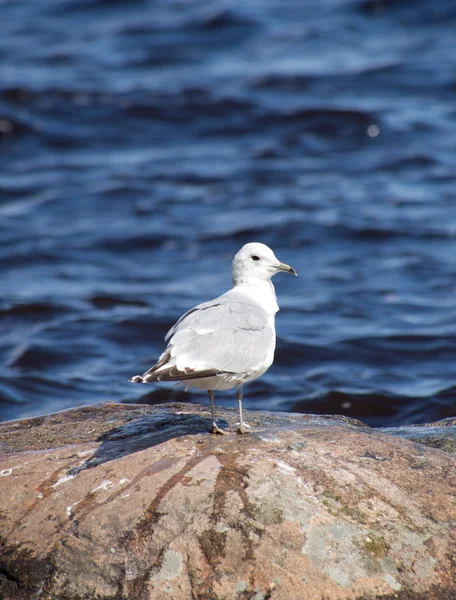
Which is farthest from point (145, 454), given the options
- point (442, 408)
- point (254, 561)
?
point (442, 408)

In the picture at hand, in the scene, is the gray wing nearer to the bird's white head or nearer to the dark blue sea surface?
the bird's white head

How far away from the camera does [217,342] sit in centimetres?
494

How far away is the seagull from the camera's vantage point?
4668 mm

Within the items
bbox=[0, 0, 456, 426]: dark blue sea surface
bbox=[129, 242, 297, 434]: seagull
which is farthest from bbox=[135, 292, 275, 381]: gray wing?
bbox=[0, 0, 456, 426]: dark blue sea surface

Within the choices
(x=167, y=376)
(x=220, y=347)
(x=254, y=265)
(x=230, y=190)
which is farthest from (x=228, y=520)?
(x=230, y=190)

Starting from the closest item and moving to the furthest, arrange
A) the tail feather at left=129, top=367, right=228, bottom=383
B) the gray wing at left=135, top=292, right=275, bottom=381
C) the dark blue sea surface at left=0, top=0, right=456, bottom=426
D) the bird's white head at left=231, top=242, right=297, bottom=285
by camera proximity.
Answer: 1. the tail feather at left=129, top=367, right=228, bottom=383
2. the gray wing at left=135, top=292, right=275, bottom=381
3. the bird's white head at left=231, top=242, right=297, bottom=285
4. the dark blue sea surface at left=0, top=0, right=456, bottom=426

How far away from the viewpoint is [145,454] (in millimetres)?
4668

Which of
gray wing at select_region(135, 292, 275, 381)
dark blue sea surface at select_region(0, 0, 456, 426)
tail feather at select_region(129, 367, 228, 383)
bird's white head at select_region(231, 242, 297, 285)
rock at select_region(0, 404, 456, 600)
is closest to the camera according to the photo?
rock at select_region(0, 404, 456, 600)

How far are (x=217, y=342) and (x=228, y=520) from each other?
1.08m

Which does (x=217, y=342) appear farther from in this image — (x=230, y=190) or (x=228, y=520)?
(x=230, y=190)

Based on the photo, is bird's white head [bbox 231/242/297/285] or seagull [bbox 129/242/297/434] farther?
bird's white head [bbox 231/242/297/285]

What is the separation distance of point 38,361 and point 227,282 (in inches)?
112

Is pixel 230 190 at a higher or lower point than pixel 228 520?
lower

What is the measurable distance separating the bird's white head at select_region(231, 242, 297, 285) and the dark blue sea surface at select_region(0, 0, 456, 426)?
274cm
